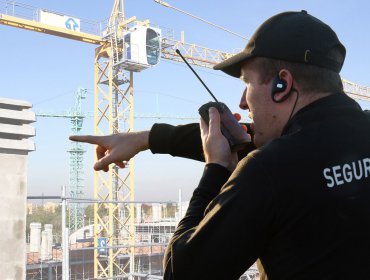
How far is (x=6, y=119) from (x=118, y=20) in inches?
911

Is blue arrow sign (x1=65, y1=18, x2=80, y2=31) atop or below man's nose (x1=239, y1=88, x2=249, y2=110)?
atop

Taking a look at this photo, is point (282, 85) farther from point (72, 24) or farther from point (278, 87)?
point (72, 24)

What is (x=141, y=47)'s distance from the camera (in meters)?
23.5

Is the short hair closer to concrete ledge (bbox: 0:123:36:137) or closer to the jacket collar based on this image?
the jacket collar

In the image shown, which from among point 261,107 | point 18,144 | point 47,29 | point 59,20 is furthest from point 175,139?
point 59,20

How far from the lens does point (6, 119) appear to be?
4.37m

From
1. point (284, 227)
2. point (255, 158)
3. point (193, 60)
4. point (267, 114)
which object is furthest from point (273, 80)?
point (193, 60)

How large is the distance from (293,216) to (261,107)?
0.89 ft

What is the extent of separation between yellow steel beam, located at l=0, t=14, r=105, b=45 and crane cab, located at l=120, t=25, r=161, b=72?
2.73 meters

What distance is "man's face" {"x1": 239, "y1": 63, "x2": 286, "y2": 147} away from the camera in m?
1.02

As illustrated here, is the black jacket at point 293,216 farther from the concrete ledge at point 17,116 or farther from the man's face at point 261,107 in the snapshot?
the concrete ledge at point 17,116

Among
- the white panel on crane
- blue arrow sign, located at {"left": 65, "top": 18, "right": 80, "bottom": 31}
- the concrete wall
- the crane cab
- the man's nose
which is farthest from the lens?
blue arrow sign, located at {"left": 65, "top": 18, "right": 80, "bottom": 31}

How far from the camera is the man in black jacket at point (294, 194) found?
33.8 inches

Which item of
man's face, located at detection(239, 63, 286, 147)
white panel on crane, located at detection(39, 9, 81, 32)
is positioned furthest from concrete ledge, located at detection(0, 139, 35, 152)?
white panel on crane, located at detection(39, 9, 81, 32)
